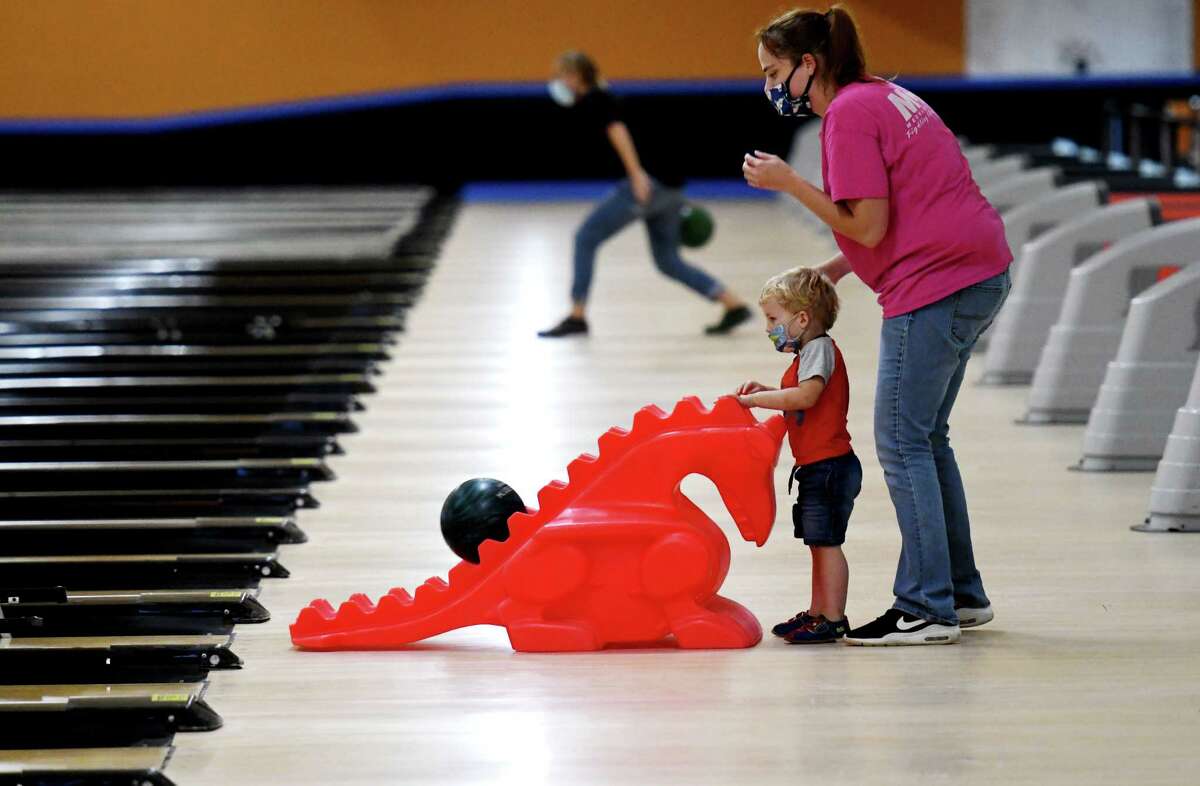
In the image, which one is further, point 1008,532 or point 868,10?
point 868,10

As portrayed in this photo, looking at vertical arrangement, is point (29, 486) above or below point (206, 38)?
below

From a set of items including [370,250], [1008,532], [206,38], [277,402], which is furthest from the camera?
[206,38]

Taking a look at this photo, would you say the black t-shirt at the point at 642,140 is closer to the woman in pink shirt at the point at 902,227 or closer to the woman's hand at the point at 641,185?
the woman's hand at the point at 641,185

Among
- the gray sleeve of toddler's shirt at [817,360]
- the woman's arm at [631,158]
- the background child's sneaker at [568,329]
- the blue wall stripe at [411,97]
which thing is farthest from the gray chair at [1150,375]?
the blue wall stripe at [411,97]

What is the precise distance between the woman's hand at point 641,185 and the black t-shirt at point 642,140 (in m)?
0.09

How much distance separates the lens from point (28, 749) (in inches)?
125

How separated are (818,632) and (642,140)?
189 inches

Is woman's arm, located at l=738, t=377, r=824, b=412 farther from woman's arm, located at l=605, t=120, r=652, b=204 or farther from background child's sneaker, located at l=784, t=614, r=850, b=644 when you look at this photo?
woman's arm, located at l=605, t=120, r=652, b=204

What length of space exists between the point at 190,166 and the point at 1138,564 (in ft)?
48.9

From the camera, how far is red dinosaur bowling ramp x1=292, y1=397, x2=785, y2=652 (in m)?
3.64

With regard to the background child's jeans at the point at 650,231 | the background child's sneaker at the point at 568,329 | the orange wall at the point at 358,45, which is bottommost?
the background child's sneaker at the point at 568,329

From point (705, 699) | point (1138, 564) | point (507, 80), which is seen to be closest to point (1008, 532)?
point (1138, 564)

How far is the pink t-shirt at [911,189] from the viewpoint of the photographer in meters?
3.40

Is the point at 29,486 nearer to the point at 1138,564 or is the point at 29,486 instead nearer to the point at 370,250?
the point at 1138,564
